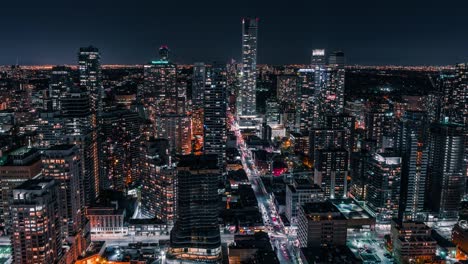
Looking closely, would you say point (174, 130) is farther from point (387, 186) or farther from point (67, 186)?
point (387, 186)

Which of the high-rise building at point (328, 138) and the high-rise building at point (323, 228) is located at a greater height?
the high-rise building at point (328, 138)

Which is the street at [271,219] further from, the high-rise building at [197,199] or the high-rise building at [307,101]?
the high-rise building at [307,101]

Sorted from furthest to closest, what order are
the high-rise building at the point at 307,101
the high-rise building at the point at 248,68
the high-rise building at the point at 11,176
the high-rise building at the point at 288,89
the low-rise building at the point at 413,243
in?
the high-rise building at the point at 288,89 → the high-rise building at the point at 248,68 → the high-rise building at the point at 307,101 → the high-rise building at the point at 11,176 → the low-rise building at the point at 413,243

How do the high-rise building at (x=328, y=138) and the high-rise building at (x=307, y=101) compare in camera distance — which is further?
the high-rise building at (x=307, y=101)

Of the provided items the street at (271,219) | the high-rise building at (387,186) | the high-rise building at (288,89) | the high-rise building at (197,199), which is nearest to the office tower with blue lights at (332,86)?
the high-rise building at (288,89)

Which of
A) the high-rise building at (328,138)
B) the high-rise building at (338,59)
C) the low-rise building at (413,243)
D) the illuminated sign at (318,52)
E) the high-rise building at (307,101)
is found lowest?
the low-rise building at (413,243)

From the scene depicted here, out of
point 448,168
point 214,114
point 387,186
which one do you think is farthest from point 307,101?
point 387,186

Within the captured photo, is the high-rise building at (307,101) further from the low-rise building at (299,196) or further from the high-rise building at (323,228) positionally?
the high-rise building at (323,228)

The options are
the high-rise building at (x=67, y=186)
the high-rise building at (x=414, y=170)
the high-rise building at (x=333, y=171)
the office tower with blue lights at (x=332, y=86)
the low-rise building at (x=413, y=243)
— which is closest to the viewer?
the low-rise building at (x=413, y=243)

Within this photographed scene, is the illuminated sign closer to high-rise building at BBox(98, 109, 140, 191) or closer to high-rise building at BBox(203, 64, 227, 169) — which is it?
high-rise building at BBox(203, 64, 227, 169)
